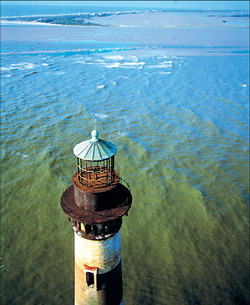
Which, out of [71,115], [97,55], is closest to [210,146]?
[71,115]

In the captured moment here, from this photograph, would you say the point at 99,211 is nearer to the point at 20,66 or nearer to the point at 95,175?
the point at 95,175

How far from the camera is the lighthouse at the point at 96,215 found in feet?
31.8

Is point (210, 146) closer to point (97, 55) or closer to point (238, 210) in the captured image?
point (238, 210)

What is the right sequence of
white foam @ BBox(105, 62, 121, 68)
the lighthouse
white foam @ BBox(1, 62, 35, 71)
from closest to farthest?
the lighthouse, white foam @ BBox(1, 62, 35, 71), white foam @ BBox(105, 62, 121, 68)

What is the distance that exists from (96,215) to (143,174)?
17.9 meters

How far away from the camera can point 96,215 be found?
9891mm

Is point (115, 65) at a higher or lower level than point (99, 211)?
higher

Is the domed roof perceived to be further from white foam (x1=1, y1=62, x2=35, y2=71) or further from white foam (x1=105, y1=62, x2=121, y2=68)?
white foam (x1=105, y1=62, x2=121, y2=68)

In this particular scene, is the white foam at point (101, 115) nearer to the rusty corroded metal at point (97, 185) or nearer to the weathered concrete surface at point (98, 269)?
the weathered concrete surface at point (98, 269)

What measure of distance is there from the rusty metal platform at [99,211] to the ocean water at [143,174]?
9.60 m

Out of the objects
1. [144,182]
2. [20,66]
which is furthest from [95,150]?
[20,66]

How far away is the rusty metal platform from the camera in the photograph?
9758mm

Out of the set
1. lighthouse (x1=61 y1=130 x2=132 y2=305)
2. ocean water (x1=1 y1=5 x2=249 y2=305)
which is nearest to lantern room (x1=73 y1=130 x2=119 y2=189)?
lighthouse (x1=61 y1=130 x2=132 y2=305)

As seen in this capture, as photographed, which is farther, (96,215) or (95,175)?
(95,175)
